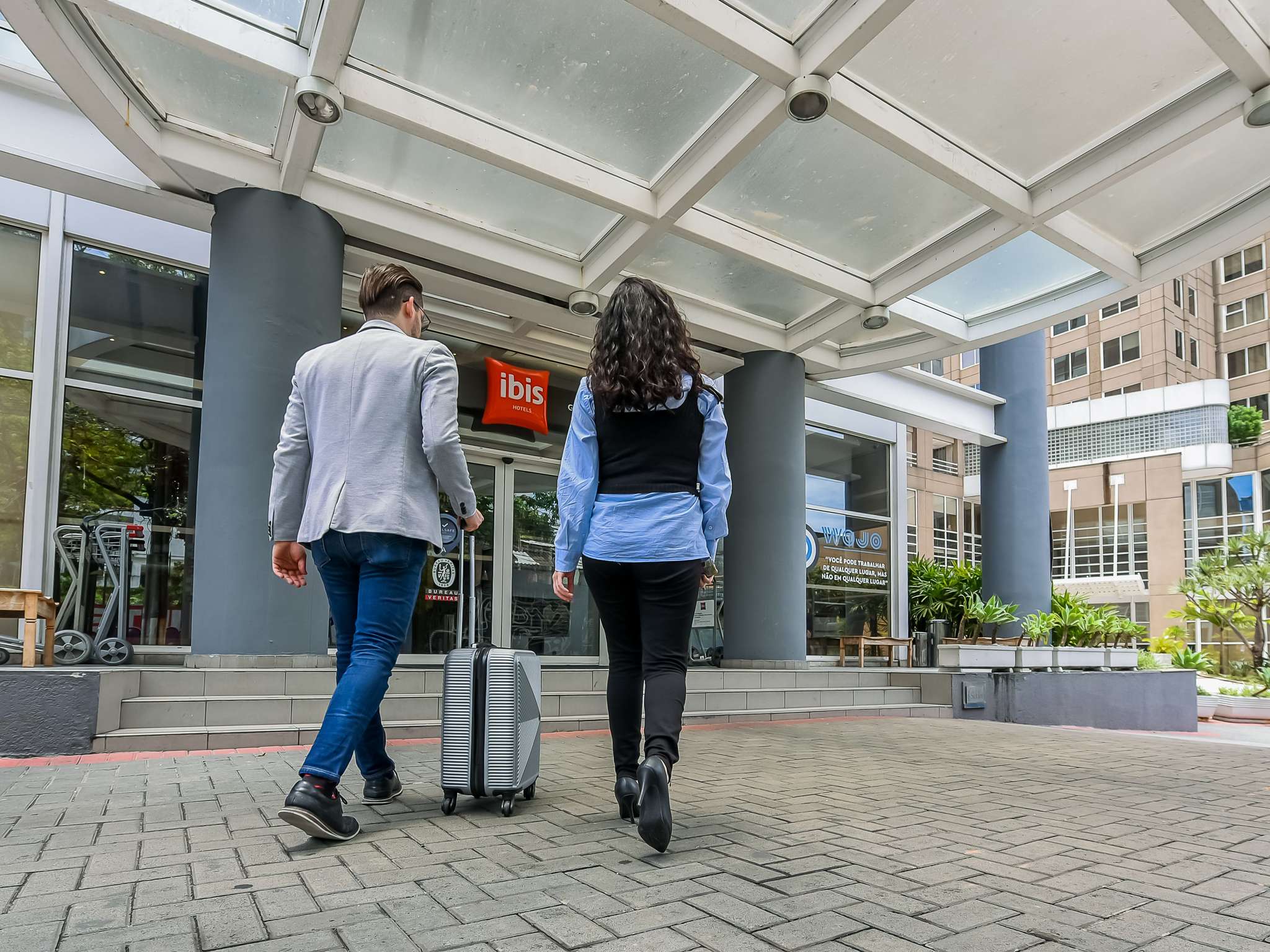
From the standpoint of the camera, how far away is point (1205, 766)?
5.23m

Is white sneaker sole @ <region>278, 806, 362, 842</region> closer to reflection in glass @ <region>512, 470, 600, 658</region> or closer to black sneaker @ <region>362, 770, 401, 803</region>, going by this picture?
black sneaker @ <region>362, 770, 401, 803</region>

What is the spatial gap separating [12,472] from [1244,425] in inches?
2020

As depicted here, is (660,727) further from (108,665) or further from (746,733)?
(108,665)

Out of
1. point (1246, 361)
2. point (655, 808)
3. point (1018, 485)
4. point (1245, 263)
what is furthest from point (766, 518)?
point (1245, 263)

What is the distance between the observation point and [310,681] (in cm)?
574

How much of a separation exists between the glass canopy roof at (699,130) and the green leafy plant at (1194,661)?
1199 cm

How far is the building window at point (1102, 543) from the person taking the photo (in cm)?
4403

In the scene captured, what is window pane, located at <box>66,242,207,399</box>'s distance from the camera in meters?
7.98

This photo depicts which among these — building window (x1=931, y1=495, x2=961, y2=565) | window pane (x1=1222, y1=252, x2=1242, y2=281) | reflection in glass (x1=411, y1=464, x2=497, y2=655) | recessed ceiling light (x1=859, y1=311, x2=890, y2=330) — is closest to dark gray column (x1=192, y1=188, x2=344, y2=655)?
reflection in glass (x1=411, y1=464, x2=497, y2=655)

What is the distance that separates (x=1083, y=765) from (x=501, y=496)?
717cm

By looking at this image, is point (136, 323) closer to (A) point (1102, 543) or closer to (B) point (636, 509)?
(B) point (636, 509)

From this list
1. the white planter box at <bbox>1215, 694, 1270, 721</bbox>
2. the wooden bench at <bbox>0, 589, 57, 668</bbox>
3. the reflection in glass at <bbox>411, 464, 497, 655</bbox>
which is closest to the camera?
the wooden bench at <bbox>0, 589, 57, 668</bbox>

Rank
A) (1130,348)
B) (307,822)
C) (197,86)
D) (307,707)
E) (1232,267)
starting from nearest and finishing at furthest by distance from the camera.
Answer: (307,822) < (307,707) < (197,86) < (1130,348) < (1232,267)

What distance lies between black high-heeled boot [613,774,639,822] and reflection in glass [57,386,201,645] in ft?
→ 20.9
